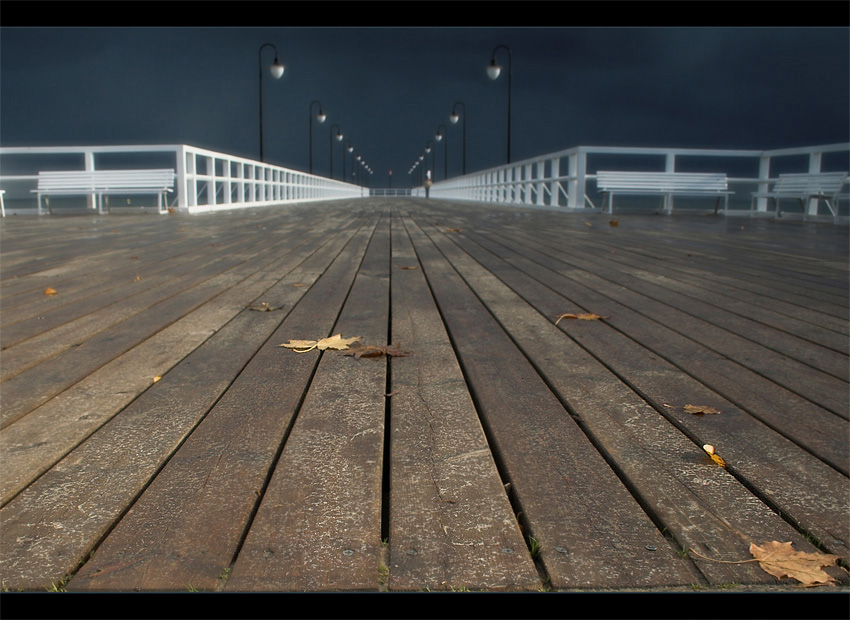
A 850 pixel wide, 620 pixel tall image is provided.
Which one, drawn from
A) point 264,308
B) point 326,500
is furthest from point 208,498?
point 264,308

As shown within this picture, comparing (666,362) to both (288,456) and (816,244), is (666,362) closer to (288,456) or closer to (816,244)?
(288,456)

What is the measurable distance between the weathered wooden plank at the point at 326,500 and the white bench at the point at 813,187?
9710 millimetres

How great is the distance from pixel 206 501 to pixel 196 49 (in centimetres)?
7328

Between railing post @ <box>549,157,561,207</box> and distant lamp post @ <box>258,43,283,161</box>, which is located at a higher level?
distant lamp post @ <box>258,43,283,161</box>

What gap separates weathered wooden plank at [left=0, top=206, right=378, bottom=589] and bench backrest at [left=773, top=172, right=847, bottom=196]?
1012 centimetres

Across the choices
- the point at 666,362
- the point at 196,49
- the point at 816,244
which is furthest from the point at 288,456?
the point at 196,49

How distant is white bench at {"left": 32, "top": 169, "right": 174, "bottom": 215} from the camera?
11414 millimetres

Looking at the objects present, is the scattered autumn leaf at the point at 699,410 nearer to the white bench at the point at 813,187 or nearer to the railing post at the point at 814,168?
the white bench at the point at 813,187

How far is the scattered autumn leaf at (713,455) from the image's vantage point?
48.5 inches

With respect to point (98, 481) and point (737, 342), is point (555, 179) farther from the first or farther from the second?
point (98, 481)

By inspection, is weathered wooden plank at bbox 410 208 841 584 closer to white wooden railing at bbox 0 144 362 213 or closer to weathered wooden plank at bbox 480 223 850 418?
weathered wooden plank at bbox 480 223 850 418

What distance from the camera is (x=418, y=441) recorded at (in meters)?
1.31

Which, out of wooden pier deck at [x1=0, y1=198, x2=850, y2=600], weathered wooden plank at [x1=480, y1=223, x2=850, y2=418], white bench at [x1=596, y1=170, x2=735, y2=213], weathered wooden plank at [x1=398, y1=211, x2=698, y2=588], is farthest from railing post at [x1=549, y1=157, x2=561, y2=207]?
weathered wooden plank at [x1=398, y1=211, x2=698, y2=588]

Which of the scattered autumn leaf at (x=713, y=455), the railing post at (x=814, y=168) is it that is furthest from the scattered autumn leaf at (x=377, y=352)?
the railing post at (x=814, y=168)
